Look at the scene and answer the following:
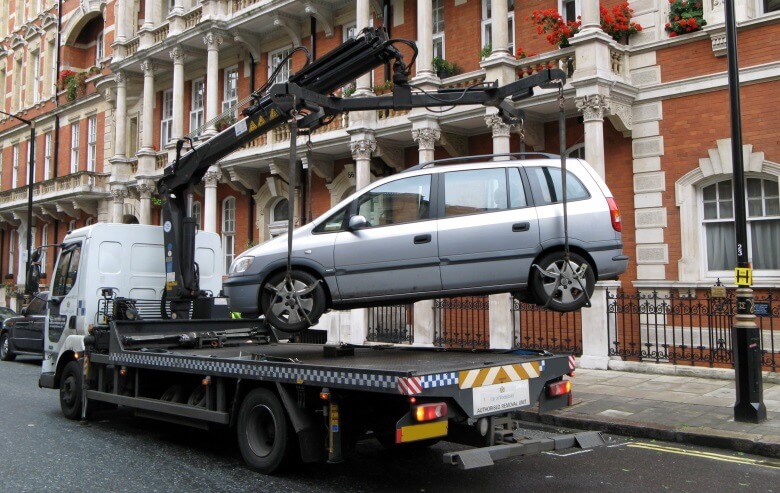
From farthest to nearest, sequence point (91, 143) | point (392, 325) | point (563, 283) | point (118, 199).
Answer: point (91, 143), point (118, 199), point (392, 325), point (563, 283)

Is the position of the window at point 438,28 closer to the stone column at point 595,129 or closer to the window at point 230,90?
the stone column at point 595,129

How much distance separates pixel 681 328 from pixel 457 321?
16.9 feet

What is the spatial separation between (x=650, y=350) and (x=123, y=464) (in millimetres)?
9582

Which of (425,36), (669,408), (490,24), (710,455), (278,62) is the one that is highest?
(278,62)

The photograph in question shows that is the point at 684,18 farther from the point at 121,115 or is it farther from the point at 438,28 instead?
the point at 121,115

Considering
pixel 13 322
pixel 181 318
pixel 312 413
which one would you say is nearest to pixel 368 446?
pixel 312 413

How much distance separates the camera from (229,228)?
79.3 ft

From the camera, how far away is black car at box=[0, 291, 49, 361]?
1577 cm

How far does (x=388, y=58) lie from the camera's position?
773 centimetres

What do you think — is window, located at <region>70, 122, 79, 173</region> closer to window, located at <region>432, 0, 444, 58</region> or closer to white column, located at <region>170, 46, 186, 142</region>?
white column, located at <region>170, 46, 186, 142</region>

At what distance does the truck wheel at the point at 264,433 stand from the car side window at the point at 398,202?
6.74 ft

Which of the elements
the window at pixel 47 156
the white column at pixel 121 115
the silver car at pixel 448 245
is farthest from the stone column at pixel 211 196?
the window at pixel 47 156

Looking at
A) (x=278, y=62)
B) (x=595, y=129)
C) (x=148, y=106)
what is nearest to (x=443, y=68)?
(x=595, y=129)

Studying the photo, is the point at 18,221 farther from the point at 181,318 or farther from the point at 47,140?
the point at 181,318
